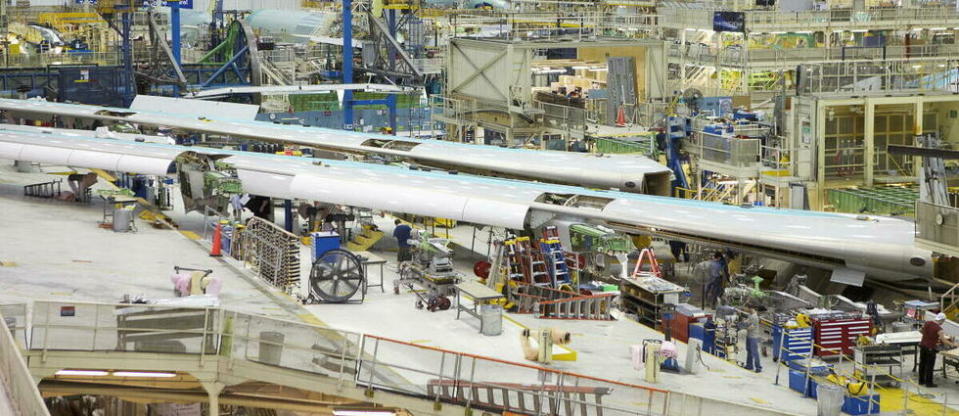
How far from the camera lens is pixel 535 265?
88.0ft

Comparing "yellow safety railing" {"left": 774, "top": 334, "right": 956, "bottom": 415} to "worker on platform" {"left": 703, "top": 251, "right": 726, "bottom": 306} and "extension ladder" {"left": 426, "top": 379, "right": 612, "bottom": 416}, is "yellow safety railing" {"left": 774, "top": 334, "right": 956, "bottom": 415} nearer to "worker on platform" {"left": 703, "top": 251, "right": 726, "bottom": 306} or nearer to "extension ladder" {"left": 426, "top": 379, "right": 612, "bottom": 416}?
"extension ladder" {"left": 426, "top": 379, "right": 612, "bottom": 416}

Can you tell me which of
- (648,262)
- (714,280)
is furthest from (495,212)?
(714,280)

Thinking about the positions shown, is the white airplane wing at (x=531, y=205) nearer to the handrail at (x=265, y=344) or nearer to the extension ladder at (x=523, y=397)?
the handrail at (x=265, y=344)

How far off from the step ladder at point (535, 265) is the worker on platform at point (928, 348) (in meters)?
8.15

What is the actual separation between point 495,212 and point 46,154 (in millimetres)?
14228

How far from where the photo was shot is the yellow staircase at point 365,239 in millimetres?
30938

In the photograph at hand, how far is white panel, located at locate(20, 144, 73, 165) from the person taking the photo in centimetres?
3559

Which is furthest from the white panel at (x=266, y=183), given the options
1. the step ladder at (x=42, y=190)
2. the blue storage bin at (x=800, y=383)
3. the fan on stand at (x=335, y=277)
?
the blue storage bin at (x=800, y=383)

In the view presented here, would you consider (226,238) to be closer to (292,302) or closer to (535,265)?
(292,302)

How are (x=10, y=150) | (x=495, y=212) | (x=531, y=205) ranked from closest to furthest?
(x=531, y=205) < (x=495, y=212) < (x=10, y=150)

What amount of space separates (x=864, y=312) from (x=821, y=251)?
6.98ft

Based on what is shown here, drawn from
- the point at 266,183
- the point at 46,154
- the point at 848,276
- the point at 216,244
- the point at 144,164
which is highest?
the point at 46,154

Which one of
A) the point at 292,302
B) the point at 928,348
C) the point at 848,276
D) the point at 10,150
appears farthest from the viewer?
the point at 10,150

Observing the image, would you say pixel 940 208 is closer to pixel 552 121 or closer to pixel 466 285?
pixel 466 285
